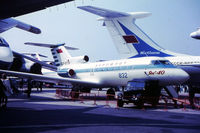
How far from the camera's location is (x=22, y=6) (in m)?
7.71

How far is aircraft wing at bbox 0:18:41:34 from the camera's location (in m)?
13.5

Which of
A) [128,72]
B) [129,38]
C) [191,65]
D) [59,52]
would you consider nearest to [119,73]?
[128,72]

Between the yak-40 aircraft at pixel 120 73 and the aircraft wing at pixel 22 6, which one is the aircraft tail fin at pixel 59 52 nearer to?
the yak-40 aircraft at pixel 120 73

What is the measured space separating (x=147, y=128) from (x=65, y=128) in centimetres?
242

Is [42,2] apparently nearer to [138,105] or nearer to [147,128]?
[147,128]

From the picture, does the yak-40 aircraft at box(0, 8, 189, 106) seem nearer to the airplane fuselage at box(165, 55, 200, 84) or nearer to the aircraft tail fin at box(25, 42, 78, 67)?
the aircraft tail fin at box(25, 42, 78, 67)

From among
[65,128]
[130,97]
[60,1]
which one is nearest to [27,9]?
[60,1]

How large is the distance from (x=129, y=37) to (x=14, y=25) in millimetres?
9373

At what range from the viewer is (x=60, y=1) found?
24.5 feet

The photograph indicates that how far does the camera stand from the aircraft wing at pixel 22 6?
7.41 metres

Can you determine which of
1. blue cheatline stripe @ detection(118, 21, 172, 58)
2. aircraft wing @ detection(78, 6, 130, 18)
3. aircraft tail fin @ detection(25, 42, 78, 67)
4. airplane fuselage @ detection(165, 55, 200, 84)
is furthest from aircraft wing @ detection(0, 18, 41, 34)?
airplane fuselage @ detection(165, 55, 200, 84)

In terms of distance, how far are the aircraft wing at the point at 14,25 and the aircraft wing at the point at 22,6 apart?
16.7ft

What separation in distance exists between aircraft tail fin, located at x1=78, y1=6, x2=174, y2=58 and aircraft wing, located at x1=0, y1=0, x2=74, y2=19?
11.3 metres

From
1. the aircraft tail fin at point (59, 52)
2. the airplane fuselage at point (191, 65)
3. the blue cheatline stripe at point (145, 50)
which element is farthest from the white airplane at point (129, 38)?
the aircraft tail fin at point (59, 52)
